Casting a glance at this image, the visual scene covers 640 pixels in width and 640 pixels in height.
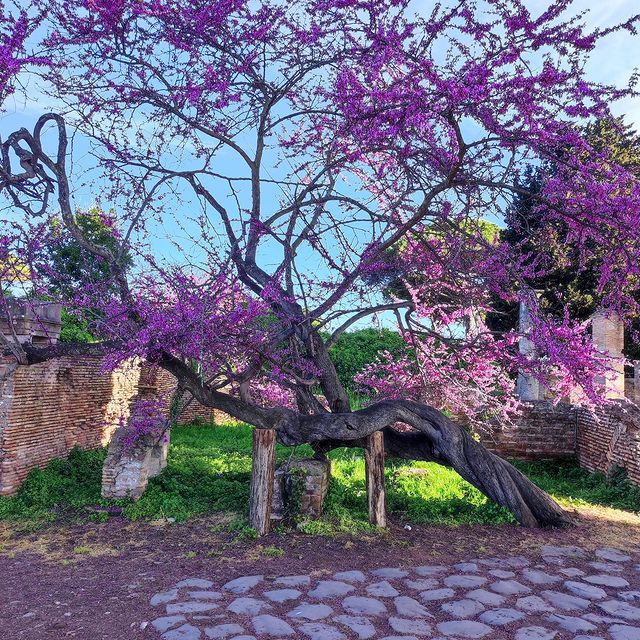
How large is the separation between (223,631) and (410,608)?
4.61 feet

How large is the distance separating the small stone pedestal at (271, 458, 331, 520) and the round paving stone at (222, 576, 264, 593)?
1743 mm

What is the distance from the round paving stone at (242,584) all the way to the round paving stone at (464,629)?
1602 mm

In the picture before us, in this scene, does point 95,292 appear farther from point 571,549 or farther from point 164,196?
point 571,549

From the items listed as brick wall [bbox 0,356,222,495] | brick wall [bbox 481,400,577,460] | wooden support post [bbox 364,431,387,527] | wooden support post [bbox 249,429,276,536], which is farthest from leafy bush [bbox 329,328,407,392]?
wooden support post [bbox 249,429,276,536]

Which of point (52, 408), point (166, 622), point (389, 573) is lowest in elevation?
point (166, 622)

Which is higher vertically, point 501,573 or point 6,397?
point 6,397

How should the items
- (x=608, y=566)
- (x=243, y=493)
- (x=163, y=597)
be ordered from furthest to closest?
(x=243, y=493) < (x=608, y=566) < (x=163, y=597)

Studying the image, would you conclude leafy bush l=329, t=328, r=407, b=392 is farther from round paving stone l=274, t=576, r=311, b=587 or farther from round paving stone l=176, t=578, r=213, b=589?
round paving stone l=176, t=578, r=213, b=589

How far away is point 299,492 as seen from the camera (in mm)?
6992

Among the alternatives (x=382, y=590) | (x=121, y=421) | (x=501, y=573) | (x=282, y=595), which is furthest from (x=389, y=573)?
(x=121, y=421)

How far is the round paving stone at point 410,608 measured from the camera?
14.4ft

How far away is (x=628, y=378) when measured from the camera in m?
18.5

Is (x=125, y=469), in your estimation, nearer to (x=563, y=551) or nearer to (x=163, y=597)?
(x=163, y=597)

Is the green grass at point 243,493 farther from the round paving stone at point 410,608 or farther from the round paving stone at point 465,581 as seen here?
the round paving stone at point 410,608
